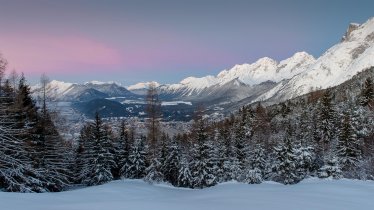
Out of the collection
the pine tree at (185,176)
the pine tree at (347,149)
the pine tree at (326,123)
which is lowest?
the pine tree at (185,176)

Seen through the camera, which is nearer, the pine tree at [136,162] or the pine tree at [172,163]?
the pine tree at [136,162]

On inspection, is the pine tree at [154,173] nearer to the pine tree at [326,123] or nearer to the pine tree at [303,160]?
the pine tree at [303,160]

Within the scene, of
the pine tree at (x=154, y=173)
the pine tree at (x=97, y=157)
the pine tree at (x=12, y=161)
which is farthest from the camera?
the pine tree at (x=97, y=157)

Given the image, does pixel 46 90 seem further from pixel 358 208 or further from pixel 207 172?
pixel 358 208

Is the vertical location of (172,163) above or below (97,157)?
below

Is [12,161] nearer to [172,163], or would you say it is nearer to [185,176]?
[185,176]

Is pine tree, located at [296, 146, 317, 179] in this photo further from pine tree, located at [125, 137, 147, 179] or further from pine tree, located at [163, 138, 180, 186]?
pine tree, located at [125, 137, 147, 179]

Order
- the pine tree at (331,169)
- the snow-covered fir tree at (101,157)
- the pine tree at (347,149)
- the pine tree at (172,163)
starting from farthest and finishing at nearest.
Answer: the pine tree at (347,149) < the pine tree at (172,163) < the snow-covered fir tree at (101,157) < the pine tree at (331,169)

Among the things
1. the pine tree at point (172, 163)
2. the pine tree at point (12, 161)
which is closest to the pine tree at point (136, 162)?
the pine tree at point (172, 163)

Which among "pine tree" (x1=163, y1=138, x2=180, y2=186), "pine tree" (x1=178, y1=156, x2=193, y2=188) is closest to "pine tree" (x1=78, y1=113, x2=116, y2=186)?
"pine tree" (x1=163, y1=138, x2=180, y2=186)

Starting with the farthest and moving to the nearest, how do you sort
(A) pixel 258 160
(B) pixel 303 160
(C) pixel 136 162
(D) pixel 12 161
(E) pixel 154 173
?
(B) pixel 303 160 → (A) pixel 258 160 → (C) pixel 136 162 → (E) pixel 154 173 → (D) pixel 12 161

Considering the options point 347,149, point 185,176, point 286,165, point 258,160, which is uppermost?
point 347,149

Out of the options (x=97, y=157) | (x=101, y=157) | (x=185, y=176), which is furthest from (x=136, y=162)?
(x=185, y=176)

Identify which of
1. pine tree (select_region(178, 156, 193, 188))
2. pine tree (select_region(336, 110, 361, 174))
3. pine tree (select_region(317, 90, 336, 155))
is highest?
pine tree (select_region(317, 90, 336, 155))
